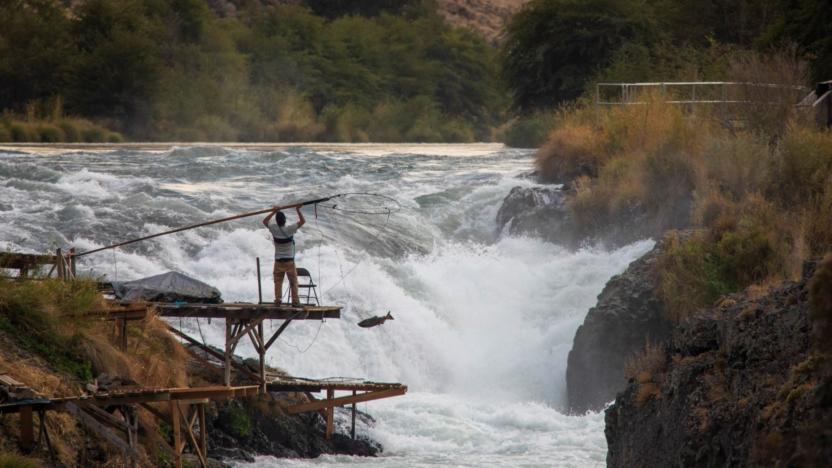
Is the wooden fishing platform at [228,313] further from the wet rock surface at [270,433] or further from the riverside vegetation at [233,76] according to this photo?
the riverside vegetation at [233,76]

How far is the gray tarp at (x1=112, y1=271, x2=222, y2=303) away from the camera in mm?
19016

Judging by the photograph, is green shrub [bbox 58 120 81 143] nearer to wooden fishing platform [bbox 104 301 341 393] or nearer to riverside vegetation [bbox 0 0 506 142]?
riverside vegetation [bbox 0 0 506 142]

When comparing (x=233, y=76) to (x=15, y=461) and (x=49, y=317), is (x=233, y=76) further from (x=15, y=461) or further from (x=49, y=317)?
(x=15, y=461)

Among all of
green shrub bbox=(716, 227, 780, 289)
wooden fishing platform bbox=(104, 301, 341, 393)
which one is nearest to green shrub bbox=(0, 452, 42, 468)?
wooden fishing platform bbox=(104, 301, 341, 393)

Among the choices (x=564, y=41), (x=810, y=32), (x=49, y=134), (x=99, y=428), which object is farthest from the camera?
(x=564, y=41)

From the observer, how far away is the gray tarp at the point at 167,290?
62.4 feet

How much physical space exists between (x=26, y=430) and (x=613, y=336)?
34.5ft

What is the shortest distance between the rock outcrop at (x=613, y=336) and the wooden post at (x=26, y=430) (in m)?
10.1

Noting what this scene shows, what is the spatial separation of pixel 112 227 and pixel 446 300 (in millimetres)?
6631

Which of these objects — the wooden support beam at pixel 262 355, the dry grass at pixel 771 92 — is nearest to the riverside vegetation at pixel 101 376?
the wooden support beam at pixel 262 355

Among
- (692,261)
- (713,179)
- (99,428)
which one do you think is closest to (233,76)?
(713,179)

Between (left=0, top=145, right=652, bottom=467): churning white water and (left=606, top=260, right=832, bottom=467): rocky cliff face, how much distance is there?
3.21 meters

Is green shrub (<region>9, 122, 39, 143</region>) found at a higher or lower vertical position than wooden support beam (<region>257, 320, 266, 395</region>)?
higher

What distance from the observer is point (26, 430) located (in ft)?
49.8
